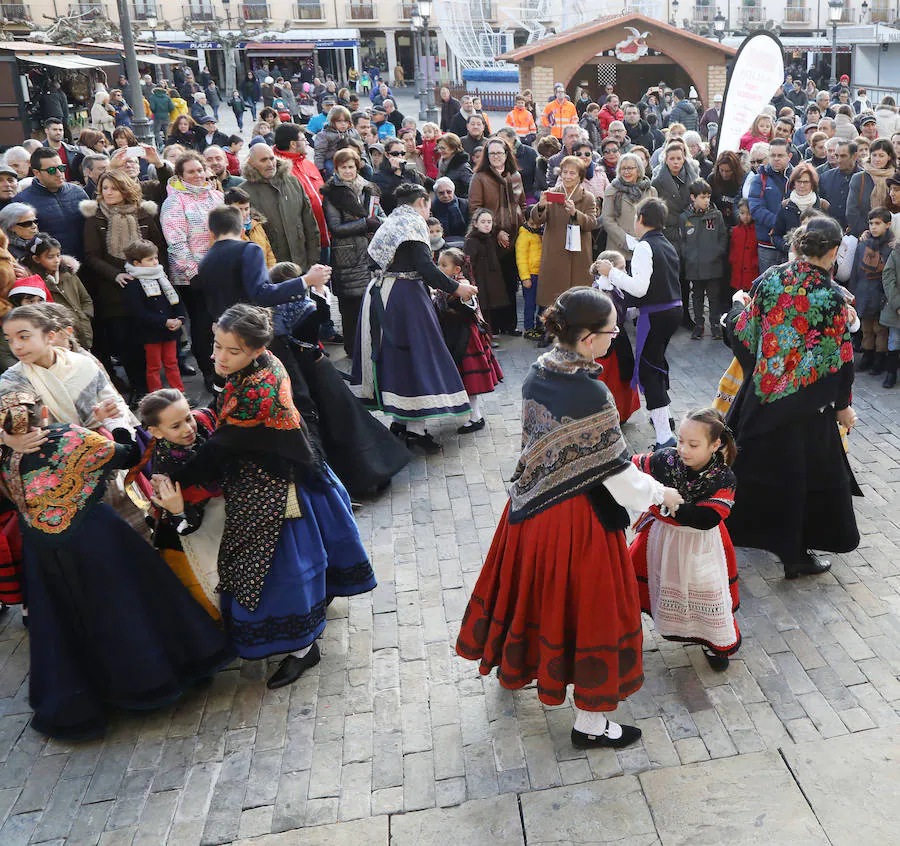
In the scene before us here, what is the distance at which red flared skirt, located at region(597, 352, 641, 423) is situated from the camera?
6.13 metres

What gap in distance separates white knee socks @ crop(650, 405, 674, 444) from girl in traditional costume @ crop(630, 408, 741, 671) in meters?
2.09

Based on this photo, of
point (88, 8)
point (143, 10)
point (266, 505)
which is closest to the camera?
point (266, 505)

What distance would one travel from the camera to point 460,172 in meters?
9.45

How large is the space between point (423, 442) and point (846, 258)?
12.7 ft

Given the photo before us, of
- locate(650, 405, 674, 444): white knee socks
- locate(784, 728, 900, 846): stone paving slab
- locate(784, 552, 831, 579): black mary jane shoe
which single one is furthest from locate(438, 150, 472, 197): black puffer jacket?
locate(784, 728, 900, 846): stone paving slab

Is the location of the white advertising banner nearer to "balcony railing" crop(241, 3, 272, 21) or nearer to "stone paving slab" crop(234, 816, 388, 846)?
"stone paving slab" crop(234, 816, 388, 846)

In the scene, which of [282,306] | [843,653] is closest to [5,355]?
[282,306]

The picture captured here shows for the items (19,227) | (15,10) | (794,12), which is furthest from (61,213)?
(794,12)

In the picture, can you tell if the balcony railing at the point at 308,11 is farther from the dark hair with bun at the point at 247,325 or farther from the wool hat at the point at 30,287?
the dark hair with bun at the point at 247,325

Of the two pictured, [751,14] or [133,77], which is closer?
[133,77]

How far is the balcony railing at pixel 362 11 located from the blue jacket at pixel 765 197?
4741 centimetres

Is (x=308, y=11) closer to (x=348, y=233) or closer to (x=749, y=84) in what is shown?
(x=749, y=84)

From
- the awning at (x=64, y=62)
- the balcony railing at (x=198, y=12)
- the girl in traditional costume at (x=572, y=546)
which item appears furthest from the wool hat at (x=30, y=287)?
the balcony railing at (x=198, y=12)

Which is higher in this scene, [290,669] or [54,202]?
[54,202]
